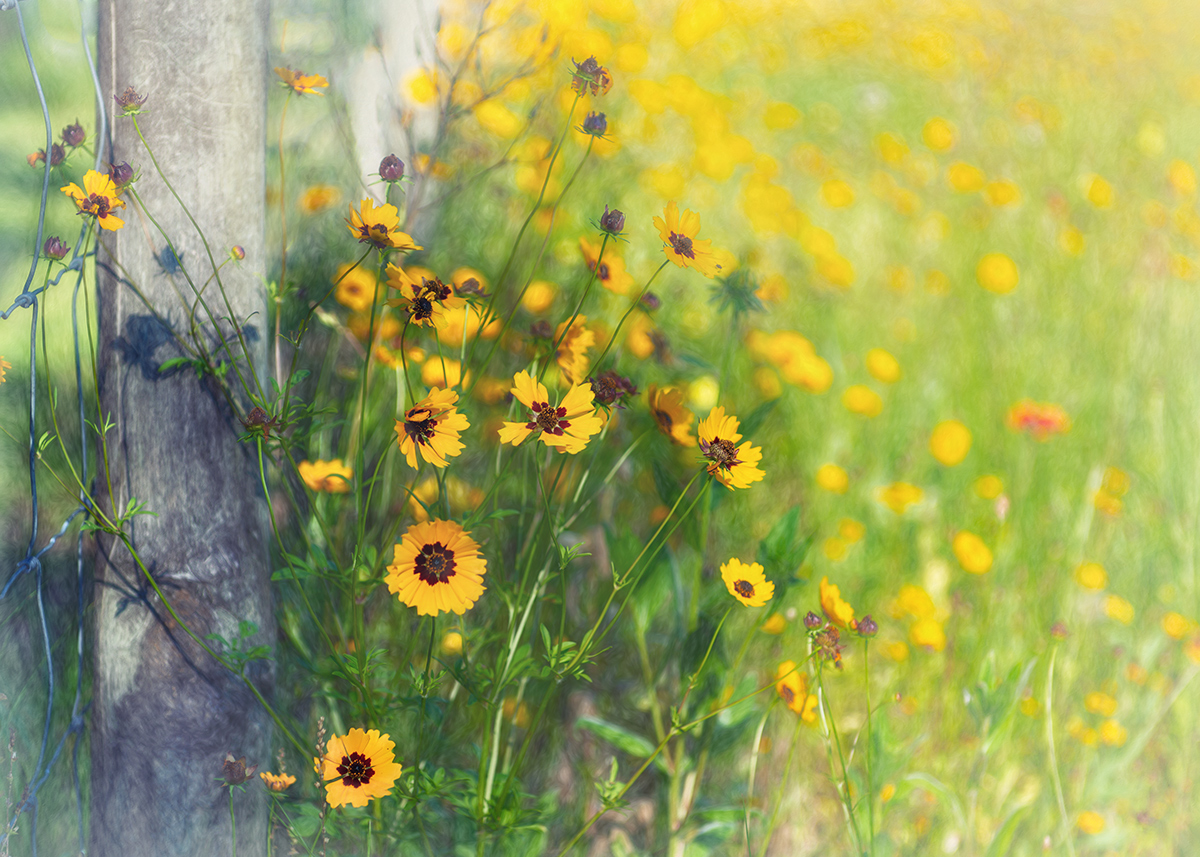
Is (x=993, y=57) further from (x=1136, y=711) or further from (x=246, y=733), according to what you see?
(x=246, y=733)

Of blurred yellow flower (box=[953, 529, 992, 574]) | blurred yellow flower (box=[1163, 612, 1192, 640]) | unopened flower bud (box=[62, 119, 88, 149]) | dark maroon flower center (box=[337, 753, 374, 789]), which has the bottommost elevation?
blurred yellow flower (box=[1163, 612, 1192, 640])

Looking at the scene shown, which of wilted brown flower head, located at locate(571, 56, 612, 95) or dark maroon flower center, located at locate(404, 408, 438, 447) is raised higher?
wilted brown flower head, located at locate(571, 56, 612, 95)

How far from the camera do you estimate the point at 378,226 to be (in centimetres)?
70

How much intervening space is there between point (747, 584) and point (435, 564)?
14.1 inches

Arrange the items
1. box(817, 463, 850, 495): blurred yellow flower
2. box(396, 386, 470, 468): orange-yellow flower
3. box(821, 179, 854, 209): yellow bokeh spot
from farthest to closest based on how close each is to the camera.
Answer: box(821, 179, 854, 209): yellow bokeh spot, box(817, 463, 850, 495): blurred yellow flower, box(396, 386, 470, 468): orange-yellow flower

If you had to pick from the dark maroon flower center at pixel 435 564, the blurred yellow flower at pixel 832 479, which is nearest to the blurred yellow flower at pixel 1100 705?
the blurred yellow flower at pixel 832 479

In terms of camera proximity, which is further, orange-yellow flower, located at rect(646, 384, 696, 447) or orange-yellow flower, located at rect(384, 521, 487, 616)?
orange-yellow flower, located at rect(646, 384, 696, 447)

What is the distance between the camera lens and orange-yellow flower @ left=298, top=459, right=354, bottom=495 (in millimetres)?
945

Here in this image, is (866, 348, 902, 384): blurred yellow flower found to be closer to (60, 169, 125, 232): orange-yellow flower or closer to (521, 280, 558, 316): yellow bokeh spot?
(521, 280, 558, 316): yellow bokeh spot

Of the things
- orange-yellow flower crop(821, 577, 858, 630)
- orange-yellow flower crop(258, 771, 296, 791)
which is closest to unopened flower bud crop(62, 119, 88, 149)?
orange-yellow flower crop(258, 771, 296, 791)

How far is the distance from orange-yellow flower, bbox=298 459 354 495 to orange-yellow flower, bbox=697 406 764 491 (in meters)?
0.47

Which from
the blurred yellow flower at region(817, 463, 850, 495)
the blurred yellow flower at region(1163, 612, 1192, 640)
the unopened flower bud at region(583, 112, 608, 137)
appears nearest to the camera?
the unopened flower bud at region(583, 112, 608, 137)

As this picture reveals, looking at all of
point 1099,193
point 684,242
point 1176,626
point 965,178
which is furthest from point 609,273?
point 1099,193

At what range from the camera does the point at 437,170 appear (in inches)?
49.8
